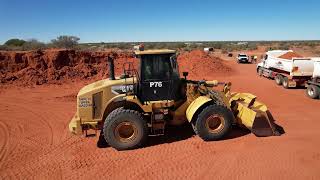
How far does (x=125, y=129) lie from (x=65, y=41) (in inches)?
1637

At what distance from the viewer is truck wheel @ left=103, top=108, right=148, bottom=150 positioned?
843 centimetres

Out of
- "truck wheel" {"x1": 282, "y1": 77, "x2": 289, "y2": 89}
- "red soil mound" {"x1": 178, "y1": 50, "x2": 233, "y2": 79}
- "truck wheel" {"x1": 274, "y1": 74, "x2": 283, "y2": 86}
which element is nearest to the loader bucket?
"truck wheel" {"x1": 282, "y1": 77, "x2": 289, "y2": 89}

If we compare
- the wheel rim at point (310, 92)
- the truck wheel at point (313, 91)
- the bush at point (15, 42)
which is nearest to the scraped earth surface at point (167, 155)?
the truck wheel at point (313, 91)

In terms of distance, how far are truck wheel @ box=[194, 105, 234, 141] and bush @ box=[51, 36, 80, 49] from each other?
41.1 metres

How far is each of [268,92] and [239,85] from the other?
2885 millimetres

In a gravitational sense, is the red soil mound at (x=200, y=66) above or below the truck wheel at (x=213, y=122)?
above

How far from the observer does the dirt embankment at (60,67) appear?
21934 mm

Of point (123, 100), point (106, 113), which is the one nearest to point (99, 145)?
point (106, 113)

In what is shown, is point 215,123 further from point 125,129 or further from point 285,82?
point 285,82

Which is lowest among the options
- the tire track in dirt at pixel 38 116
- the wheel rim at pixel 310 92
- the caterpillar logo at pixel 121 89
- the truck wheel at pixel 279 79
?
the tire track in dirt at pixel 38 116

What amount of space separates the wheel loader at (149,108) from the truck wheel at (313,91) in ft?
24.3

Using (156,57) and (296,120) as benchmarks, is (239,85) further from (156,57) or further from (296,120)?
(156,57)

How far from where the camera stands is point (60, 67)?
24406 millimetres

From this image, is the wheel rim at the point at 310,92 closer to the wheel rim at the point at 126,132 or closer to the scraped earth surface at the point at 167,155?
the scraped earth surface at the point at 167,155
